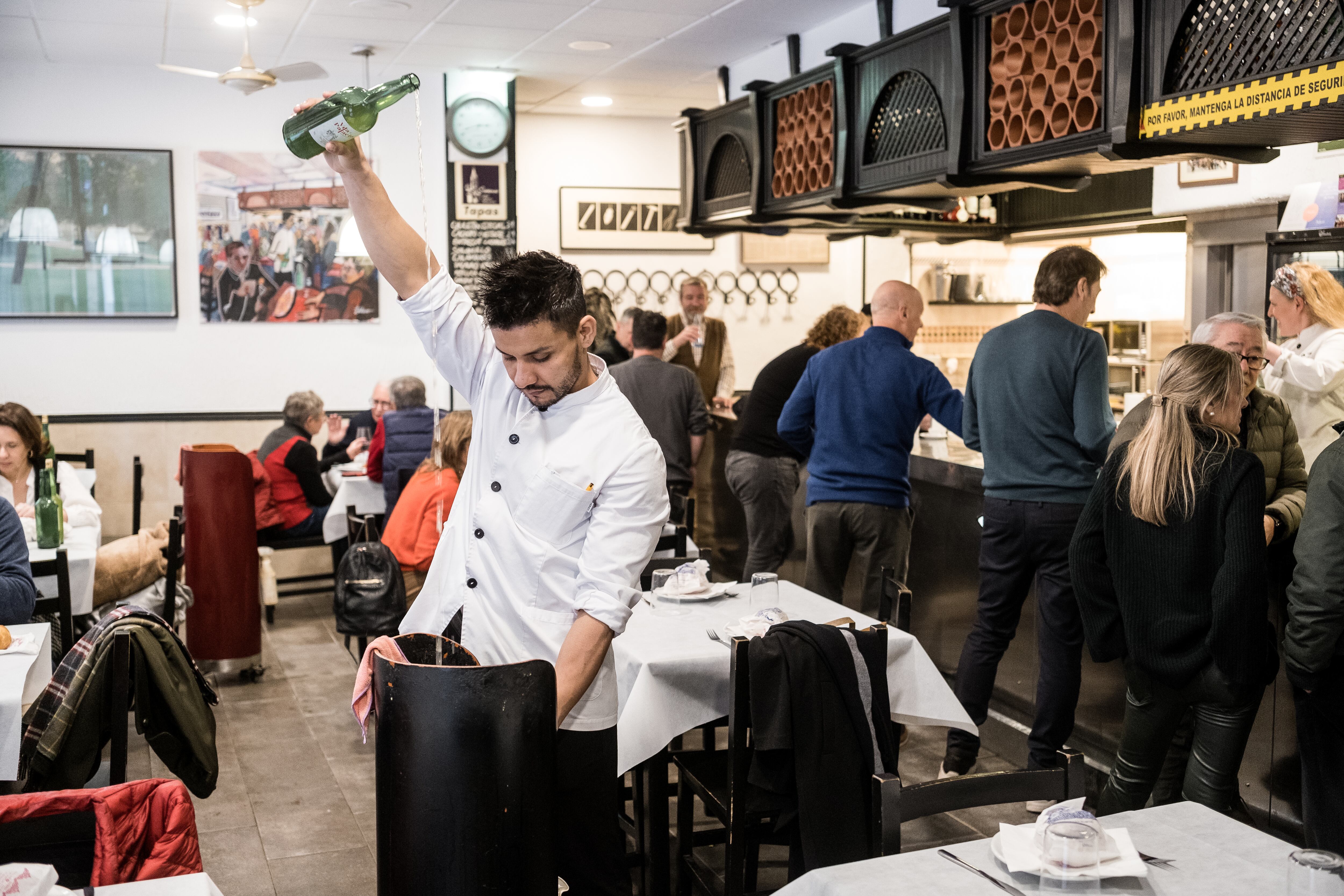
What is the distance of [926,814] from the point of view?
193 cm

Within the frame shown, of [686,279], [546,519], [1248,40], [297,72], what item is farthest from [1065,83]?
[686,279]

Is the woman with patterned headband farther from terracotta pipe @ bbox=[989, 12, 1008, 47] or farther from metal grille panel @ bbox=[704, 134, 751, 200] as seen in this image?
metal grille panel @ bbox=[704, 134, 751, 200]

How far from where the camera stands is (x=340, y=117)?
195cm

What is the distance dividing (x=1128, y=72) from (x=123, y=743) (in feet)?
10.8

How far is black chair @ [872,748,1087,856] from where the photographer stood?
74.6 inches

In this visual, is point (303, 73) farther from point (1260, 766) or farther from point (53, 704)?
point (1260, 766)

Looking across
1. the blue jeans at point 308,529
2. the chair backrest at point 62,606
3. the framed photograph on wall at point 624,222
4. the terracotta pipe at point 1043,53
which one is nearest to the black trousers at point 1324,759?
the terracotta pipe at point 1043,53

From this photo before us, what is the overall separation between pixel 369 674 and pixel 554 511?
1.38 ft

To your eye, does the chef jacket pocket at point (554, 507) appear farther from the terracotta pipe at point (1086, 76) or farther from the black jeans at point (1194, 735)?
the terracotta pipe at point (1086, 76)

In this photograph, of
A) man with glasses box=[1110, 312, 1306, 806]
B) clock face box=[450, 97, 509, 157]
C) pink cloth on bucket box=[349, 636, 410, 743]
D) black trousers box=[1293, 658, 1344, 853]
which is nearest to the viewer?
pink cloth on bucket box=[349, 636, 410, 743]

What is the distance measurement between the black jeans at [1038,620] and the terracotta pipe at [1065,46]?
1476 millimetres

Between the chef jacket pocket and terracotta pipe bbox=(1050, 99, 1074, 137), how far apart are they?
258 centimetres

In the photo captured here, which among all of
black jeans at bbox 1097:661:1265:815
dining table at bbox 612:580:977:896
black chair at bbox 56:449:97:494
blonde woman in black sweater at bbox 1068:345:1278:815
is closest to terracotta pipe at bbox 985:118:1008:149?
blonde woman in black sweater at bbox 1068:345:1278:815

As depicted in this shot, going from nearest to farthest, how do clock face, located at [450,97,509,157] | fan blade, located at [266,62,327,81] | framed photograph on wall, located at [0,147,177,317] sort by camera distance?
fan blade, located at [266,62,327,81] < framed photograph on wall, located at [0,147,177,317] < clock face, located at [450,97,509,157]
